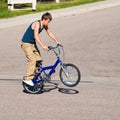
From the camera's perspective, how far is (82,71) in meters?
12.3

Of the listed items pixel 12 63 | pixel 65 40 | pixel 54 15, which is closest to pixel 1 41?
pixel 65 40

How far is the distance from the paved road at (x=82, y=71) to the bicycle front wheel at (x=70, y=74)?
26 cm

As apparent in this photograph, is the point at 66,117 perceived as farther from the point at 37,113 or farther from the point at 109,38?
the point at 109,38

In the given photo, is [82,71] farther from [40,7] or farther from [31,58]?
[40,7]

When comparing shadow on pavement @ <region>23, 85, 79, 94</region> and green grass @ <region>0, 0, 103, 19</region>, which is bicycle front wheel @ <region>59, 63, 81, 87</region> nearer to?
shadow on pavement @ <region>23, 85, 79, 94</region>

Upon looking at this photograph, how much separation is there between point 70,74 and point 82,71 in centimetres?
260

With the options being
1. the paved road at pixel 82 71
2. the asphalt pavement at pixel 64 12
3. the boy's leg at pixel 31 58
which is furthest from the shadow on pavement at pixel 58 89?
the asphalt pavement at pixel 64 12

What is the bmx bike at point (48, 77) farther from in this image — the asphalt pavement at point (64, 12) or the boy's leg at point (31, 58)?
the asphalt pavement at point (64, 12)

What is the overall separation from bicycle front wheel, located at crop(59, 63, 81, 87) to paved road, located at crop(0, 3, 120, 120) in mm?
265

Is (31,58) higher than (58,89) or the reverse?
higher

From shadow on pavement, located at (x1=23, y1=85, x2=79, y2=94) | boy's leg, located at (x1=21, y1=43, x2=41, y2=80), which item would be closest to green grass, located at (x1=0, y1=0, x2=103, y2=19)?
shadow on pavement, located at (x1=23, y1=85, x2=79, y2=94)

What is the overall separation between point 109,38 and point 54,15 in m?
6.41

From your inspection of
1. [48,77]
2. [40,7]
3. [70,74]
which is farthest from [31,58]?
[40,7]

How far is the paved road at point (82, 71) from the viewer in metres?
8.43
